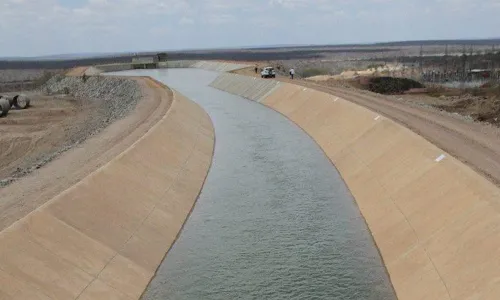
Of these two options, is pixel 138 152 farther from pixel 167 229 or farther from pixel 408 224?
pixel 408 224

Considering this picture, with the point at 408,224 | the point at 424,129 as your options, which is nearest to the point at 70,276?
the point at 408,224

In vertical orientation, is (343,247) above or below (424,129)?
below

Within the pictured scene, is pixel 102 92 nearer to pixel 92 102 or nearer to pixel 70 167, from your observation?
pixel 92 102

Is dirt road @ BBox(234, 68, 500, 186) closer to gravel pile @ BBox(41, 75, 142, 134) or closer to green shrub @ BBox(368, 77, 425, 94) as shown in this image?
green shrub @ BBox(368, 77, 425, 94)


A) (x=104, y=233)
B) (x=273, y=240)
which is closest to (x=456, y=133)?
(x=273, y=240)

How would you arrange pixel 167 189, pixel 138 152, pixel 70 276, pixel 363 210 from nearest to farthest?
pixel 70 276 → pixel 363 210 → pixel 167 189 → pixel 138 152
